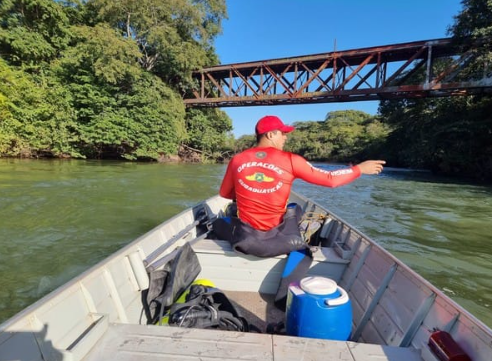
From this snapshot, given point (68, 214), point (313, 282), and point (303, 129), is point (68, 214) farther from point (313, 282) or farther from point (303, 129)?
point (303, 129)

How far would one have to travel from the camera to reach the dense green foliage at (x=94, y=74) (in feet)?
50.2

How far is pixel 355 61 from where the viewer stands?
1839cm

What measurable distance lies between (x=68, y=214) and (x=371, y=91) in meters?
15.6

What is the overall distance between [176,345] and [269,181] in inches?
51.6

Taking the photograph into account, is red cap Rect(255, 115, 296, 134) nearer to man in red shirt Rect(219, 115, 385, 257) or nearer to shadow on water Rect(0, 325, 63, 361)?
man in red shirt Rect(219, 115, 385, 257)

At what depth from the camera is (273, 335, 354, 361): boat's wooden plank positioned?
1276 millimetres

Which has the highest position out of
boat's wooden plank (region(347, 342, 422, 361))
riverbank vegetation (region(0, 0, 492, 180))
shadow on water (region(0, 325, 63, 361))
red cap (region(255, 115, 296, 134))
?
riverbank vegetation (region(0, 0, 492, 180))

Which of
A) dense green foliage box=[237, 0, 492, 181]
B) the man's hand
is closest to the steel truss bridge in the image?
dense green foliage box=[237, 0, 492, 181]

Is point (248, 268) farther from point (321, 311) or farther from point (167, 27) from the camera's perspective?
point (167, 27)

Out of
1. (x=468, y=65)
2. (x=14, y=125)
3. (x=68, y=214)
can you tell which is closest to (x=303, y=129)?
(x=468, y=65)

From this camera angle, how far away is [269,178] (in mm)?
2279

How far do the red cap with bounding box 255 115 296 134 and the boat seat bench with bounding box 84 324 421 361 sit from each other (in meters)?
1.53

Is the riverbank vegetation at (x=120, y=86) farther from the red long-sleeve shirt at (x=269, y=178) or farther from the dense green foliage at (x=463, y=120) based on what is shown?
the red long-sleeve shirt at (x=269, y=178)

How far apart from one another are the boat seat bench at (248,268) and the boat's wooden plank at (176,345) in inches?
45.0
